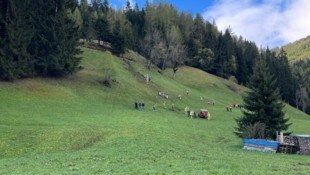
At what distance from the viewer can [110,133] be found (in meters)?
42.7

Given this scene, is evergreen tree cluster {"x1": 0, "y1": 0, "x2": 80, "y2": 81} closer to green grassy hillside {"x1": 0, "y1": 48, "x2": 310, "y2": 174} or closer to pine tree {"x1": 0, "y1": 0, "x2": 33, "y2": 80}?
pine tree {"x1": 0, "y1": 0, "x2": 33, "y2": 80}

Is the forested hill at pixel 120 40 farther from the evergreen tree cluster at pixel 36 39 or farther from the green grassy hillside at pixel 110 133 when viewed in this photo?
the green grassy hillside at pixel 110 133

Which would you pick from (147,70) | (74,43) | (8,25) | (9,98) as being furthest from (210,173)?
(147,70)

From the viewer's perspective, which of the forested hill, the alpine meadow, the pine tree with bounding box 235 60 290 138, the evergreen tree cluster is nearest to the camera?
the alpine meadow

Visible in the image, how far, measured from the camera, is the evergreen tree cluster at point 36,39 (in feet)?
226

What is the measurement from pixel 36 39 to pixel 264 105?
47.6 metres

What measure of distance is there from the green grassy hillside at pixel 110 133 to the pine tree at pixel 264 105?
10.4ft

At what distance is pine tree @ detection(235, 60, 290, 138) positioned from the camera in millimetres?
44312

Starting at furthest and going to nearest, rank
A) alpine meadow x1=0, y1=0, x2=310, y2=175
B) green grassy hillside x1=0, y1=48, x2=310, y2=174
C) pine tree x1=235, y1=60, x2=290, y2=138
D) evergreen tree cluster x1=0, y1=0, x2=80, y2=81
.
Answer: evergreen tree cluster x1=0, y1=0, x2=80, y2=81 < pine tree x1=235, y1=60, x2=290, y2=138 < alpine meadow x1=0, y1=0, x2=310, y2=175 < green grassy hillside x1=0, y1=48, x2=310, y2=174

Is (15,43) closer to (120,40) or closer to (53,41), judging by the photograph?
(53,41)

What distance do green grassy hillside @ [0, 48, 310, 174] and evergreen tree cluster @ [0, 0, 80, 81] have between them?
8.67 feet

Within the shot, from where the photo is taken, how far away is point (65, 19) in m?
80.2

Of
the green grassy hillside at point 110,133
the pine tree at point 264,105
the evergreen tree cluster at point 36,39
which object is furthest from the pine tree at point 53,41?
the pine tree at point 264,105

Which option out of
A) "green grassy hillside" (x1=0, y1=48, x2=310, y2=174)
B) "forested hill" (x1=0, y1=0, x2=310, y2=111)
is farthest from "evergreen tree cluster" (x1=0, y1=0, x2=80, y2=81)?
"green grassy hillside" (x1=0, y1=48, x2=310, y2=174)
